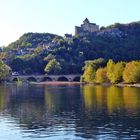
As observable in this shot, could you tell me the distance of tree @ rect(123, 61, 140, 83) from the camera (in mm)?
154863

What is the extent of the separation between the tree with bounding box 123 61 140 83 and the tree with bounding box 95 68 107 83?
1568cm

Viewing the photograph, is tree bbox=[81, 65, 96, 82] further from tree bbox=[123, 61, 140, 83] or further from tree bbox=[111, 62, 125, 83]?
tree bbox=[123, 61, 140, 83]

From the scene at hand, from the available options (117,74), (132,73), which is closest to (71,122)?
(132,73)

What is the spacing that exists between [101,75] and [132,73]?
22003mm

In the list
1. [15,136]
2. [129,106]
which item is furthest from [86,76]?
[15,136]

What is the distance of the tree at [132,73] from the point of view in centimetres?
15486

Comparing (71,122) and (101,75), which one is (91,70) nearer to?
(101,75)

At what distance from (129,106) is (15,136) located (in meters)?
29.3

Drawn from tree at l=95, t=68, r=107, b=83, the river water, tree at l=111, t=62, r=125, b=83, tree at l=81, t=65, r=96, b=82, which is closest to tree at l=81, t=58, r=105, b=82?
tree at l=81, t=65, r=96, b=82

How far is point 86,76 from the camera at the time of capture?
190 m

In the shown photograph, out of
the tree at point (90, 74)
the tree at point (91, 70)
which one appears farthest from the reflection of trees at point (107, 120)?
the tree at point (91, 70)

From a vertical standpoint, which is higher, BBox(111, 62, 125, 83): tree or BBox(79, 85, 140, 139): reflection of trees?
BBox(111, 62, 125, 83): tree

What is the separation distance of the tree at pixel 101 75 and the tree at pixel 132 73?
1568cm

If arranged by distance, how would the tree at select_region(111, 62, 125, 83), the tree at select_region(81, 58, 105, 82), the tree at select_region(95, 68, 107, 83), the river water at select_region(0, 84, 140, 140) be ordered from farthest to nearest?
the tree at select_region(81, 58, 105, 82) < the tree at select_region(95, 68, 107, 83) < the tree at select_region(111, 62, 125, 83) < the river water at select_region(0, 84, 140, 140)
